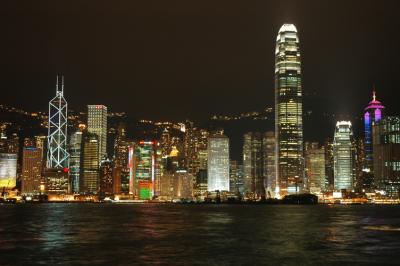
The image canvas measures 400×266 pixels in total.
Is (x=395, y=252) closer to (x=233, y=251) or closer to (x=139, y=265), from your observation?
(x=233, y=251)

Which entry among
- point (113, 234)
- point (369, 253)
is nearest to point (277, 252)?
point (369, 253)

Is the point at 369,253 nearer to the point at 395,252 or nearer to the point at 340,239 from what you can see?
the point at 395,252

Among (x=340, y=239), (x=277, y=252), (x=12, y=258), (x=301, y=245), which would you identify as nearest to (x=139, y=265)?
(x=12, y=258)

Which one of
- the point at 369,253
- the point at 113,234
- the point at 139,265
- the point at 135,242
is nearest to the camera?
the point at 139,265

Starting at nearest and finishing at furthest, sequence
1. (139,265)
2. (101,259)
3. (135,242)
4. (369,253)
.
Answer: (139,265), (101,259), (369,253), (135,242)

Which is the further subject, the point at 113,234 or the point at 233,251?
the point at 113,234

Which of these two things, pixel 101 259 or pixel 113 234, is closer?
pixel 101 259

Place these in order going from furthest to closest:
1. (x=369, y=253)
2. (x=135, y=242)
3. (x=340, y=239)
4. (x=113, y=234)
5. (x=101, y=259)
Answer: (x=113, y=234), (x=340, y=239), (x=135, y=242), (x=369, y=253), (x=101, y=259)

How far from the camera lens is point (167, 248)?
184 ft

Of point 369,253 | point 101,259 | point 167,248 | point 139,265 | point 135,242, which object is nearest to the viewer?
point 139,265

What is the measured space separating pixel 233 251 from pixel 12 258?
18.4m

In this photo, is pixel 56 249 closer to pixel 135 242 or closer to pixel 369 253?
pixel 135 242

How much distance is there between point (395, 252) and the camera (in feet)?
173

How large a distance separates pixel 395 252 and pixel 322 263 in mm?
10548
